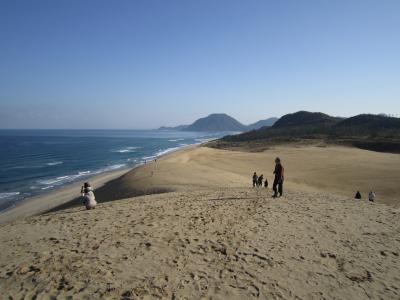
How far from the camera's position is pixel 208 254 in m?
7.02

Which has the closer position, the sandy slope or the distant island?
the sandy slope

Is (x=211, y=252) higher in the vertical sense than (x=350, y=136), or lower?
lower

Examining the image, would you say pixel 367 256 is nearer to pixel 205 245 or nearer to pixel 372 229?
pixel 372 229

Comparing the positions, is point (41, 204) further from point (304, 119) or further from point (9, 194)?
point (304, 119)

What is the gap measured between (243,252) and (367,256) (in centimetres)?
272

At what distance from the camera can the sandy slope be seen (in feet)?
18.5

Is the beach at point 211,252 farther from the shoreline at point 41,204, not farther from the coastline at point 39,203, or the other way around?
the coastline at point 39,203

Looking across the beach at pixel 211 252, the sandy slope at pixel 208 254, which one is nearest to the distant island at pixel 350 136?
the beach at pixel 211 252

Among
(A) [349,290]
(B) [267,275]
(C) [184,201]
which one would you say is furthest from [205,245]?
(C) [184,201]

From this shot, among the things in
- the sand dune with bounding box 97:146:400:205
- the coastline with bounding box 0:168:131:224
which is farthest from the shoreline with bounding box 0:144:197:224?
the sand dune with bounding box 97:146:400:205

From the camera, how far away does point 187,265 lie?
6.48 metres

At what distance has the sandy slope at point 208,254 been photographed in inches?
222

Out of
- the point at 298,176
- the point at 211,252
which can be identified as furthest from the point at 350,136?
the point at 211,252

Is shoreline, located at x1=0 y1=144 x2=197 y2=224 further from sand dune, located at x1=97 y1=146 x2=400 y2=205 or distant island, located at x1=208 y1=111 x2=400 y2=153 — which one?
distant island, located at x1=208 y1=111 x2=400 y2=153
